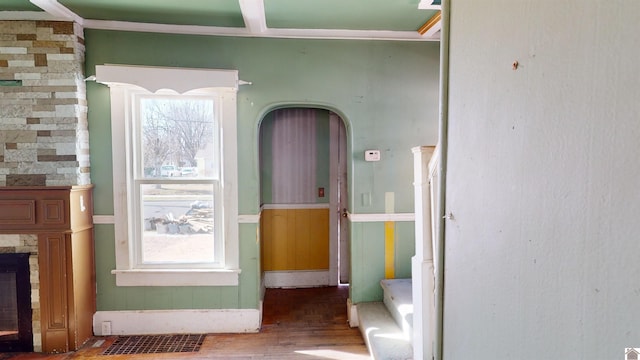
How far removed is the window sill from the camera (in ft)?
10.2

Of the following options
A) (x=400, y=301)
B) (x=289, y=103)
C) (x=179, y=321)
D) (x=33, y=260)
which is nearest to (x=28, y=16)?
(x=33, y=260)

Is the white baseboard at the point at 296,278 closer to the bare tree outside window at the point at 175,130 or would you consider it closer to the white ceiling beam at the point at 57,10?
the bare tree outside window at the point at 175,130

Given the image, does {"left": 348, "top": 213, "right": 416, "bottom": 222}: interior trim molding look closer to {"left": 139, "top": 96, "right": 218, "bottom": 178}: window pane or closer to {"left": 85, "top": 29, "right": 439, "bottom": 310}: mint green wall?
{"left": 85, "top": 29, "right": 439, "bottom": 310}: mint green wall

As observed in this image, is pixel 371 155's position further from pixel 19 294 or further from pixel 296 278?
pixel 19 294

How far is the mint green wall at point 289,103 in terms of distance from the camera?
3039 mm

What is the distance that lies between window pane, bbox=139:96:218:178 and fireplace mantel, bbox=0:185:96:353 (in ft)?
1.98

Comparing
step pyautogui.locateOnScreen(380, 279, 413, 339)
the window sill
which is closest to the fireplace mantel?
the window sill

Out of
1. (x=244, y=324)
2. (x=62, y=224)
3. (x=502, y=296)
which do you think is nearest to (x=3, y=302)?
(x=62, y=224)

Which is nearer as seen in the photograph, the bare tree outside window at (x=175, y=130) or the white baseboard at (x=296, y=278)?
the bare tree outside window at (x=175, y=130)

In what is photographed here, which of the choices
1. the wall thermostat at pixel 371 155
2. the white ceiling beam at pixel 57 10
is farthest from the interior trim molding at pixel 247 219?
the white ceiling beam at pixel 57 10

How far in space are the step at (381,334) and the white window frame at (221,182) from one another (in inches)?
46.8

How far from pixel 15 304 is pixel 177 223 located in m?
1.36

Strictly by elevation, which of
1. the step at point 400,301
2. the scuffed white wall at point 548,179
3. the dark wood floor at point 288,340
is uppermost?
the scuffed white wall at point 548,179

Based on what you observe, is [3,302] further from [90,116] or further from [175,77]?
[175,77]
